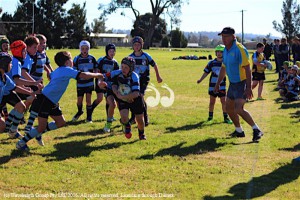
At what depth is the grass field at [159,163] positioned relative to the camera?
5363mm

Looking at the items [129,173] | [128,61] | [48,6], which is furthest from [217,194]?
[48,6]

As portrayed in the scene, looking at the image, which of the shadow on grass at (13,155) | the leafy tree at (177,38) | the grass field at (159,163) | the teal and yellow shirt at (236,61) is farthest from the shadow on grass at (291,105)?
the leafy tree at (177,38)

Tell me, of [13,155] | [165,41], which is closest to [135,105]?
[13,155]

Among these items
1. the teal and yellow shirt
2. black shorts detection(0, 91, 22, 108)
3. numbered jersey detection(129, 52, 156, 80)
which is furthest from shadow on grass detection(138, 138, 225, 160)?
black shorts detection(0, 91, 22, 108)

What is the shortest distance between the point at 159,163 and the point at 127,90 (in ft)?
6.16

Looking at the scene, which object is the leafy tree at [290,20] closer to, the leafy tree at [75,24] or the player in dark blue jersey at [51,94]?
the leafy tree at [75,24]

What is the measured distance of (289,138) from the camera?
8.35 metres

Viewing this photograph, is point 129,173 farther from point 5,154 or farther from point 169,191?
point 5,154

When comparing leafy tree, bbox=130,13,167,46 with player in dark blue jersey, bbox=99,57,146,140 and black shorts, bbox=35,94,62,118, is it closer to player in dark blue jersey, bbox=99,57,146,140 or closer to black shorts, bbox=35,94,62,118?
player in dark blue jersey, bbox=99,57,146,140

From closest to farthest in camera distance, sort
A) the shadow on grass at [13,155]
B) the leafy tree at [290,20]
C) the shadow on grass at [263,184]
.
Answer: the shadow on grass at [263,184], the shadow on grass at [13,155], the leafy tree at [290,20]

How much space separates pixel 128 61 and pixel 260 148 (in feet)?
8.94

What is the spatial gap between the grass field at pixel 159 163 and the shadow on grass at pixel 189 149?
16 millimetres

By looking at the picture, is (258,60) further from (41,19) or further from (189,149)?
(41,19)

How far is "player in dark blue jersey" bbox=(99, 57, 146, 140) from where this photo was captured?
7.85 m
